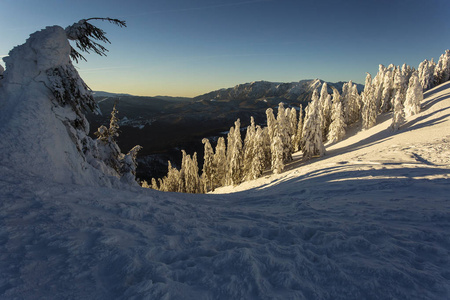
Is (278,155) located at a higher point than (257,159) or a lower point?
higher

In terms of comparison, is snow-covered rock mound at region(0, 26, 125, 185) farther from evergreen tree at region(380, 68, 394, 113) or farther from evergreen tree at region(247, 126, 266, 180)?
evergreen tree at region(380, 68, 394, 113)

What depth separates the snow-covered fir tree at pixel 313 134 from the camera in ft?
95.7

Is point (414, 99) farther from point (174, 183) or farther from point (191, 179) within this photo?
point (174, 183)

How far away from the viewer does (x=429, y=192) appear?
6.62 m

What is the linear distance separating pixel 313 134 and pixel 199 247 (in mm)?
29093

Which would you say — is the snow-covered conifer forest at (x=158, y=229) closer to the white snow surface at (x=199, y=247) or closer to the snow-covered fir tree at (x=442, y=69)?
the white snow surface at (x=199, y=247)

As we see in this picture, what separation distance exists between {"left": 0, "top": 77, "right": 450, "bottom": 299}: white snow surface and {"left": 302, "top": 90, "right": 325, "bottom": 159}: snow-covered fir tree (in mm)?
24295

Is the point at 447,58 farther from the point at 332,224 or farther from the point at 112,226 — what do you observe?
the point at 112,226

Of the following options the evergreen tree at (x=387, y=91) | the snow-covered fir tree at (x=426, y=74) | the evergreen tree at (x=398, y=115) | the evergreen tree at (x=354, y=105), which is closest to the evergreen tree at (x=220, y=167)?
the evergreen tree at (x=398, y=115)

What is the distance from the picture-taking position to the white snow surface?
2.44m

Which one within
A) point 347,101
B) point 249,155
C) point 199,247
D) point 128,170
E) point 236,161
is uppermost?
point 347,101

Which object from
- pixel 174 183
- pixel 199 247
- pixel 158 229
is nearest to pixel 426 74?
pixel 174 183

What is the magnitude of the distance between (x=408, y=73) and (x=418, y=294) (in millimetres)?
77889

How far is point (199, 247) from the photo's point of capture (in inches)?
136
